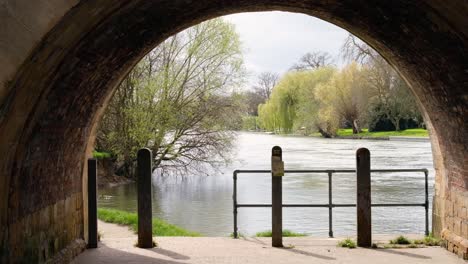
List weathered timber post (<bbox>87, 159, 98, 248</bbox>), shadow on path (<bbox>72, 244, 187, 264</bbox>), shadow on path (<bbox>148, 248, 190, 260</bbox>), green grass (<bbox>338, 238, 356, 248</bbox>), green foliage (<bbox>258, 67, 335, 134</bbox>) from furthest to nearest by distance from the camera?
green foliage (<bbox>258, 67, 335, 134</bbox>), weathered timber post (<bbox>87, 159, 98, 248</bbox>), green grass (<bbox>338, 238, 356, 248</bbox>), shadow on path (<bbox>148, 248, 190, 260</bbox>), shadow on path (<bbox>72, 244, 187, 264</bbox>)

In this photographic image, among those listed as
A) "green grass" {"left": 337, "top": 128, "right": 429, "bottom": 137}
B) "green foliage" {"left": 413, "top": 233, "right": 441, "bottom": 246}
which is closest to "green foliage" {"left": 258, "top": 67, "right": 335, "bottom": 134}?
"green grass" {"left": 337, "top": 128, "right": 429, "bottom": 137}

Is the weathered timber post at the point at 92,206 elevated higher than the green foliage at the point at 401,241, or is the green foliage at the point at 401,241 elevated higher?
the weathered timber post at the point at 92,206

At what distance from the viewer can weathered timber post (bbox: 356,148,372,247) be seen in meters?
8.97

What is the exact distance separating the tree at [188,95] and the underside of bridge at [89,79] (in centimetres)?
1593

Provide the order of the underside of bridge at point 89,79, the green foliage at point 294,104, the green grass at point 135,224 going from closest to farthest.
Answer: the underside of bridge at point 89,79, the green grass at point 135,224, the green foliage at point 294,104

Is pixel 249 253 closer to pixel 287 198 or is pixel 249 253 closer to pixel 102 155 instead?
pixel 287 198

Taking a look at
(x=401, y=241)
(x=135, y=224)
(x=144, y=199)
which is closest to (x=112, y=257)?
(x=144, y=199)

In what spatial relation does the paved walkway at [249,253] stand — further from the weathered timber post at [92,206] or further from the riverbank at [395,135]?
the riverbank at [395,135]

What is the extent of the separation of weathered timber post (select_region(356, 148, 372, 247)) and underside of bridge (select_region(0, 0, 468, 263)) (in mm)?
1072

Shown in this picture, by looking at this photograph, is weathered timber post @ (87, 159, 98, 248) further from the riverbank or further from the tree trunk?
the tree trunk

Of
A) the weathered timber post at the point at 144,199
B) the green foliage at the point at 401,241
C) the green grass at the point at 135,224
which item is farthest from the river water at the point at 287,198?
the weathered timber post at the point at 144,199

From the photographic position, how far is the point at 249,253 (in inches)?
337

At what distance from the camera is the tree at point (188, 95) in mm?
25016

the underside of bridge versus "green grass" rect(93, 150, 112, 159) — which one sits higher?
the underside of bridge
